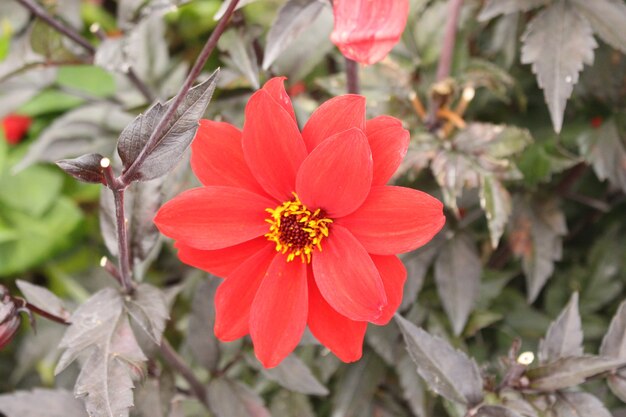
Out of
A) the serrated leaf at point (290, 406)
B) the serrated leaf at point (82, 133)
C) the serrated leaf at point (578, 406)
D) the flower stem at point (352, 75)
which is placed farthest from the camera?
the serrated leaf at point (82, 133)

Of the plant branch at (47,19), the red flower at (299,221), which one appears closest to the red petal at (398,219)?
the red flower at (299,221)

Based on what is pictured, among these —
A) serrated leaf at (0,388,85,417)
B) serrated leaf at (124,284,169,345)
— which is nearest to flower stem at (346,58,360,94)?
serrated leaf at (124,284,169,345)

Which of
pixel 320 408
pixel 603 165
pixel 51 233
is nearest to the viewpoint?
pixel 603 165

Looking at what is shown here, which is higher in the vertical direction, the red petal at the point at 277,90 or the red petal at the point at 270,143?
the red petal at the point at 277,90

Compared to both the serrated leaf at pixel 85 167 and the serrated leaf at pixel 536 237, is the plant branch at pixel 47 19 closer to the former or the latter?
the serrated leaf at pixel 85 167

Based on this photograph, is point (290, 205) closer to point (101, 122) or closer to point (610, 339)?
point (610, 339)

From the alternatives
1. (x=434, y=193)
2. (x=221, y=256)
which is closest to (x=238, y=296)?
(x=221, y=256)

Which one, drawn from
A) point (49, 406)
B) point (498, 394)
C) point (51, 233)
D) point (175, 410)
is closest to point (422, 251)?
point (498, 394)
